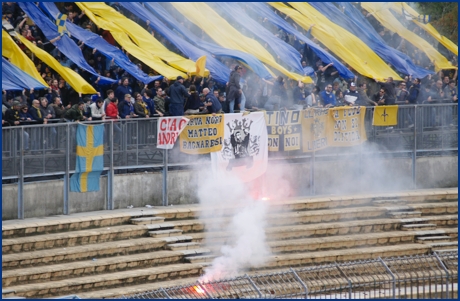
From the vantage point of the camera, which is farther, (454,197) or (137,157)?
(454,197)

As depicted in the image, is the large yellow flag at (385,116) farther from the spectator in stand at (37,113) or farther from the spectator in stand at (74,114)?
the spectator in stand at (37,113)

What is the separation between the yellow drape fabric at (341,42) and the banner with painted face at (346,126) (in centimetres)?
369

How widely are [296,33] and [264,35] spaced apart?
36.3 inches

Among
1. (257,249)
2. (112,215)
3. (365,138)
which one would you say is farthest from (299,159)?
(112,215)

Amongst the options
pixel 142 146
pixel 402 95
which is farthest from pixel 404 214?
pixel 142 146

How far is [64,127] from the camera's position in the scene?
2267cm

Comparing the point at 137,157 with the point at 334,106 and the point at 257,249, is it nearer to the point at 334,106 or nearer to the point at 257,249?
the point at 257,249

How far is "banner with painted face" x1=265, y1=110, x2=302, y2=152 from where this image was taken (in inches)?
1015

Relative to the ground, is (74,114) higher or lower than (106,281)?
higher

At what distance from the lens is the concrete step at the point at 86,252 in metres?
20.4

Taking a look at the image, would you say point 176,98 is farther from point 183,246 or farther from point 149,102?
point 183,246

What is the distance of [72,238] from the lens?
21.6m

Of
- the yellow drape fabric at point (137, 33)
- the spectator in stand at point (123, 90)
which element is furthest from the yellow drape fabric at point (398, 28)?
the spectator in stand at point (123, 90)

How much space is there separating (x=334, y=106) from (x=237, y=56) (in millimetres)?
2635
